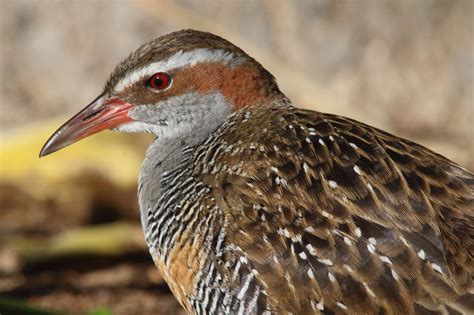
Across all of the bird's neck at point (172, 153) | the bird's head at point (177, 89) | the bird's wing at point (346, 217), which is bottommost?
the bird's wing at point (346, 217)

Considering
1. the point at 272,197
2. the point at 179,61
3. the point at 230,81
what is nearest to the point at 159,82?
the point at 179,61

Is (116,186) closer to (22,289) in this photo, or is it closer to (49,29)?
(22,289)

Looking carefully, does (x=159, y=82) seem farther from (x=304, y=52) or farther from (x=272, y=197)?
(x=304, y=52)

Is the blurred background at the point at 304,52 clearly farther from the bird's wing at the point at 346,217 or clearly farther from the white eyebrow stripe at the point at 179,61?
the bird's wing at the point at 346,217

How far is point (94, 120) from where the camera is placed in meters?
5.19

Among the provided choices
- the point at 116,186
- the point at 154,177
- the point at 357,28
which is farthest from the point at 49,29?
the point at 154,177

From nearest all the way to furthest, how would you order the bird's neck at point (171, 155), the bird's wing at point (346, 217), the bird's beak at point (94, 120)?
the bird's wing at point (346, 217) → the bird's neck at point (171, 155) → the bird's beak at point (94, 120)

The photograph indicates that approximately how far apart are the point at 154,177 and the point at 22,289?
2639 millimetres

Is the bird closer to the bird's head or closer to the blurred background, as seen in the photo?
the bird's head

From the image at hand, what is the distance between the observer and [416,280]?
414 cm

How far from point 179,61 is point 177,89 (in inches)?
6.1

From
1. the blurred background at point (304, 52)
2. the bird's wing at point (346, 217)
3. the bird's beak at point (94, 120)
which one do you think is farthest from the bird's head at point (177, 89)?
the blurred background at point (304, 52)

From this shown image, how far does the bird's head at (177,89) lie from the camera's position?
503 centimetres

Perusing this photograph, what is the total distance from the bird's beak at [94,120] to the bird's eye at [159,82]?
154 millimetres
